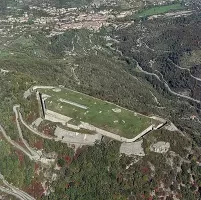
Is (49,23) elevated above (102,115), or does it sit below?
below

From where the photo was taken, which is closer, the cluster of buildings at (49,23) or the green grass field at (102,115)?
the green grass field at (102,115)

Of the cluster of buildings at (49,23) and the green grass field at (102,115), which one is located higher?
the green grass field at (102,115)

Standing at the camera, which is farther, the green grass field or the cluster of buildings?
the cluster of buildings

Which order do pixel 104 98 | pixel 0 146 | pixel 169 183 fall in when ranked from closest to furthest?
pixel 169 183, pixel 0 146, pixel 104 98

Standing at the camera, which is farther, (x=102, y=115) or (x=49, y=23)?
(x=49, y=23)

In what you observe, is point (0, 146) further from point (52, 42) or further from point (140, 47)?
point (140, 47)

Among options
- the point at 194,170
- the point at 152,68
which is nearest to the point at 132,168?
the point at 194,170

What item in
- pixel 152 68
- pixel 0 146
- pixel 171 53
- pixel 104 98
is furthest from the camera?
pixel 171 53

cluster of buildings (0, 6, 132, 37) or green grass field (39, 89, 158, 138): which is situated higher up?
green grass field (39, 89, 158, 138)
